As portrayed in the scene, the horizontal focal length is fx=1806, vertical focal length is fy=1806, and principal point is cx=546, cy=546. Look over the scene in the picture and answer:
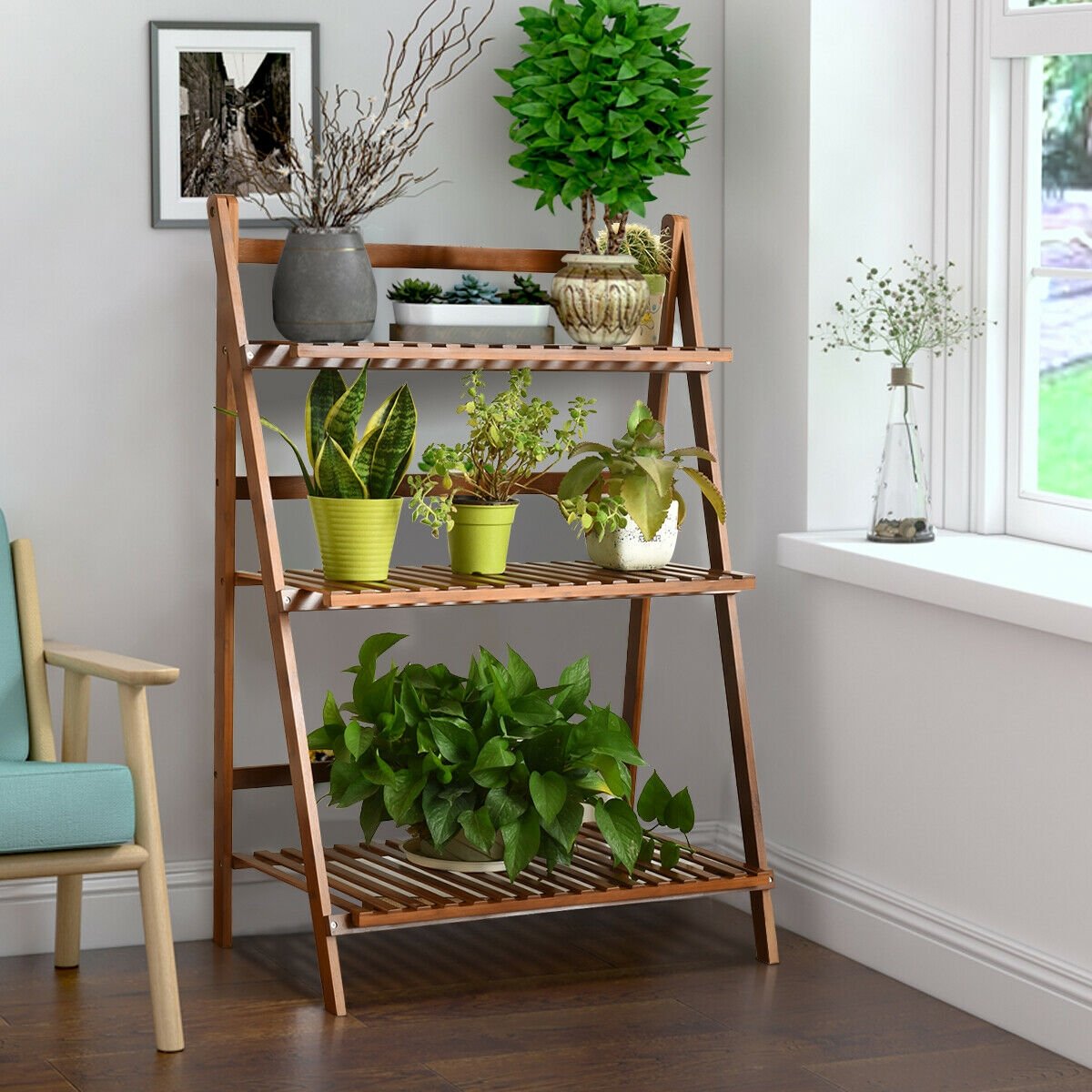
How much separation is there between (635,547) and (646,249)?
0.52m

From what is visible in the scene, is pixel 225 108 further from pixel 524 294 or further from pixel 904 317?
pixel 904 317

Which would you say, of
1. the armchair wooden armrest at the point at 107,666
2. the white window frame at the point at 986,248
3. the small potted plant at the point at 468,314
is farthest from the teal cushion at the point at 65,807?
the white window frame at the point at 986,248

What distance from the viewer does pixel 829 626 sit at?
3090 millimetres

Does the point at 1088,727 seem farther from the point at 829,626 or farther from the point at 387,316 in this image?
the point at 387,316

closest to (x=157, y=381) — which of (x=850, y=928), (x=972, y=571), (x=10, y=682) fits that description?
(x=10, y=682)

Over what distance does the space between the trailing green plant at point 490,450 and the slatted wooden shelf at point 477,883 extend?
573 millimetres

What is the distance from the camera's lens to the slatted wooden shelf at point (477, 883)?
9.03ft

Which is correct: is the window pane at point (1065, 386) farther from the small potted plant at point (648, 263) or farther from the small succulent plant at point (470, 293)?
the small succulent plant at point (470, 293)

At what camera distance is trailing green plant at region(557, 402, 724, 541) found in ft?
9.57

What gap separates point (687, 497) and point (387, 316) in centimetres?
66

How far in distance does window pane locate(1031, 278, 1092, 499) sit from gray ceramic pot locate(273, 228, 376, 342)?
1.15 metres

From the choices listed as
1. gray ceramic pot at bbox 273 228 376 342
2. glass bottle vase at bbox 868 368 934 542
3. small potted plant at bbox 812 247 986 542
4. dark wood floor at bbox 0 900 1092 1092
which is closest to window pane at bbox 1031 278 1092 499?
small potted plant at bbox 812 247 986 542

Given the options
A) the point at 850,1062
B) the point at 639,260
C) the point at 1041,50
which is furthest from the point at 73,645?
the point at 1041,50

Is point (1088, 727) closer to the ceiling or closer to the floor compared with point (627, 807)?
closer to the ceiling
